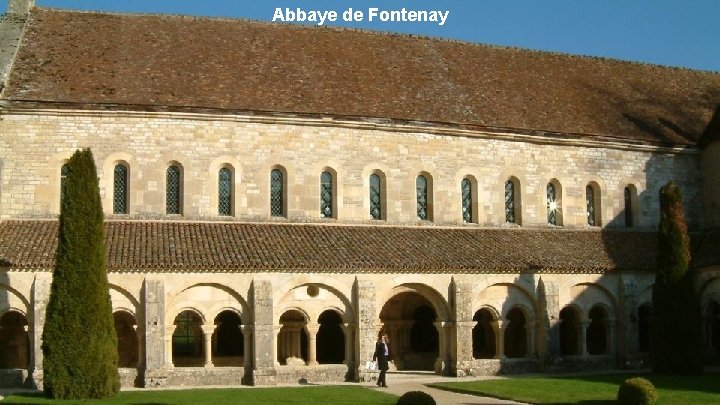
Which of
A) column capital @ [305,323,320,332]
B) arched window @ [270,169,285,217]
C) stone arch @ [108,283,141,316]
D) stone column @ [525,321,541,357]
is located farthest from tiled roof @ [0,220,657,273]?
stone column @ [525,321,541,357]

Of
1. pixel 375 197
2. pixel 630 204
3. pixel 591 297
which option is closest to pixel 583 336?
pixel 591 297

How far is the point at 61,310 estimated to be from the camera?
28.1 m

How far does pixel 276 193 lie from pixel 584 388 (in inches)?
547

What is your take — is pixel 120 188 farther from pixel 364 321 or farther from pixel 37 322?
pixel 364 321

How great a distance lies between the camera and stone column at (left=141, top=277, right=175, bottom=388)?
31.5 metres

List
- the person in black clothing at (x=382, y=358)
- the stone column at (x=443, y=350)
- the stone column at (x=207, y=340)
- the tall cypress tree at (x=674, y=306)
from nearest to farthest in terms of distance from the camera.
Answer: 1. the person in black clothing at (x=382, y=358)
2. the stone column at (x=207, y=340)
3. the tall cypress tree at (x=674, y=306)
4. the stone column at (x=443, y=350)

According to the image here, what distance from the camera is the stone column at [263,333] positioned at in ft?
106

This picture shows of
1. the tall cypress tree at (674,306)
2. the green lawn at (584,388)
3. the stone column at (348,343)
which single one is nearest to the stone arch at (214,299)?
the stone column at (348,343)

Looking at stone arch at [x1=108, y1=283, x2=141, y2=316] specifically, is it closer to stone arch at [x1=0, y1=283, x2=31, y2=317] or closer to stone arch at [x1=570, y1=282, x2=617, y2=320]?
stone arch at [x1=0, y1=283, x2=31, y2=317]

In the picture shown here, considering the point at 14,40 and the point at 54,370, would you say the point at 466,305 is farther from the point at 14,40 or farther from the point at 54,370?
the point at 14,40

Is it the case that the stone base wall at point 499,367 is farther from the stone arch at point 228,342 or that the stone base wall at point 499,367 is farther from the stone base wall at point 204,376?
the stone arch at point 228,342

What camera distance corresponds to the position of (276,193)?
37.6m

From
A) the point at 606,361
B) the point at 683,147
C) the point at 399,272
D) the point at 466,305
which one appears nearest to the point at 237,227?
the point at 399,272

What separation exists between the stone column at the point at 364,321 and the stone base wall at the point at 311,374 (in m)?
0.58
